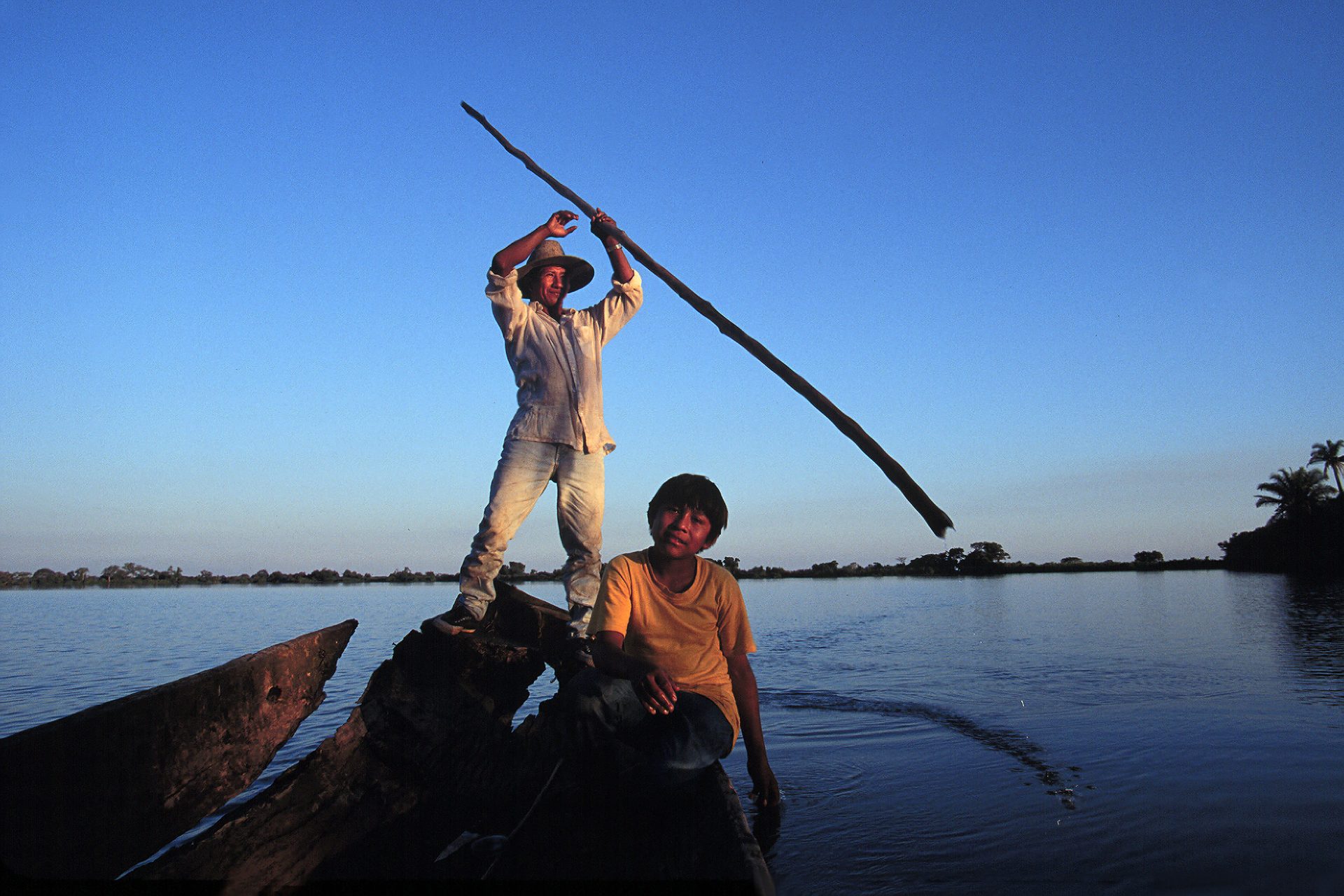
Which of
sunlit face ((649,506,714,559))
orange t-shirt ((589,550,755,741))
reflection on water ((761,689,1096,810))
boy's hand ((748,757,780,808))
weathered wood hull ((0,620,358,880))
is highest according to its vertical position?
sunlit face ((649,506,714,559))

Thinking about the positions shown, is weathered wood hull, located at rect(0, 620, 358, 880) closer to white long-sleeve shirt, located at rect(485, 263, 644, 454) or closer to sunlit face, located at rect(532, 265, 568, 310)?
white long-sleeve shirt, located at rect(485, 263, 644, 454)

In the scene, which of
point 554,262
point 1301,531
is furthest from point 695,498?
point 1301,531

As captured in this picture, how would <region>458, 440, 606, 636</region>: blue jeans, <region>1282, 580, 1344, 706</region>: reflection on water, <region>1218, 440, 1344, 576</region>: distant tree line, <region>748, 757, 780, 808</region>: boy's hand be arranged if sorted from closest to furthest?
<region>748, 757, 780, 808</region>: boy's hand → <region>458, 440, 606, 636</region>: blue jeans → <region>1282, 580, 1344, 706</region>: reflection on water → <region>1218, 440, 1344, 576</region>: distant tree line

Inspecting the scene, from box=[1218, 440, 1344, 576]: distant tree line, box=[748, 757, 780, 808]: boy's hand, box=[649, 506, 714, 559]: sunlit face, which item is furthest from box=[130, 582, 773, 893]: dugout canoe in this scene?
box=[1218, 440, 1344, 576]: distant tree line

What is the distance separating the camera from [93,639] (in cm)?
1844

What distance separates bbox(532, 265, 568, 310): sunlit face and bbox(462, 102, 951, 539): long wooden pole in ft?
1.81

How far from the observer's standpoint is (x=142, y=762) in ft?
8.39

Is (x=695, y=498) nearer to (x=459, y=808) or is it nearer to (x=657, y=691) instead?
(x=657, y=691)

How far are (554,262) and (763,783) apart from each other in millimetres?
3416

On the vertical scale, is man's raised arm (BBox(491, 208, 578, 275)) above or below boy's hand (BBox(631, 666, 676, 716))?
above

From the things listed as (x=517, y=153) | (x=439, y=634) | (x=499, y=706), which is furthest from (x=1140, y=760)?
(x=517, y=153)

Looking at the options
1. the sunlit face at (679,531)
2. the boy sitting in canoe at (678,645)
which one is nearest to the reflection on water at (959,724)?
the boy sitting in canoe at (678,645)

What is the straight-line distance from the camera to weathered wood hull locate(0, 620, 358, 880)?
6.91 feet

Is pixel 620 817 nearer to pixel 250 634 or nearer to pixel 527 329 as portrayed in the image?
pixel 527 329
